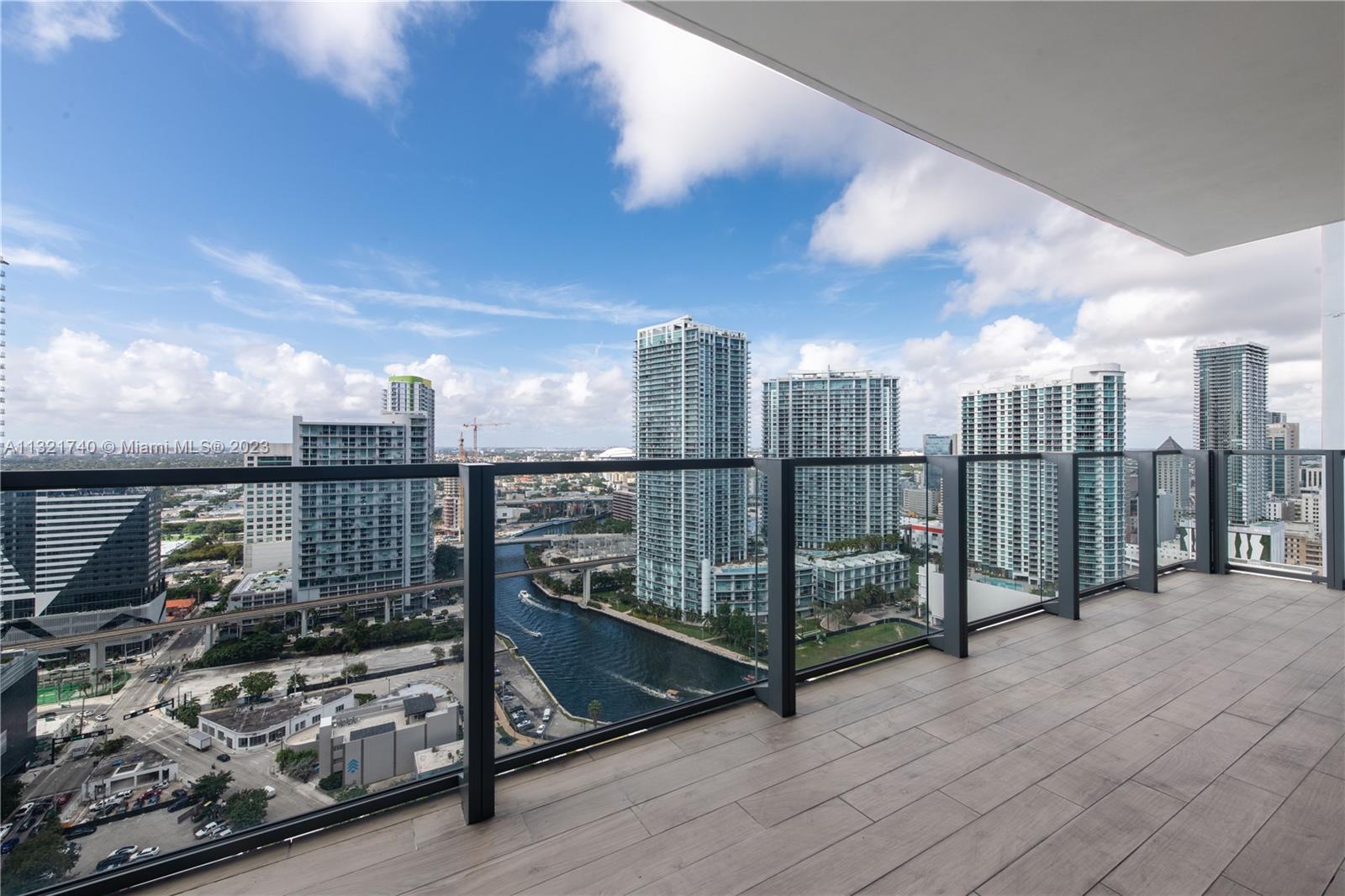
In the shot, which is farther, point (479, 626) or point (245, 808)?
point (479, 626)

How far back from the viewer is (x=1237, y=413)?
18.2ft

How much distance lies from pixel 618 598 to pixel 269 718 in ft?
3.44

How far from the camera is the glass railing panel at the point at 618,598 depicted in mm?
1691

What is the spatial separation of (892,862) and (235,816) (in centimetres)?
179

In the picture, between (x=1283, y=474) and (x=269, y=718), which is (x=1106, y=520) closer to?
(x=1283, y=474)

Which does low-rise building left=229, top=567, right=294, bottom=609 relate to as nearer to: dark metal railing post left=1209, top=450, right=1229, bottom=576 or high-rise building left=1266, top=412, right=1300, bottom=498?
dark metal railing post left=1209, top=450, right=1229, bottom=576

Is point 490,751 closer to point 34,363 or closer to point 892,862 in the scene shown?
point 892,862

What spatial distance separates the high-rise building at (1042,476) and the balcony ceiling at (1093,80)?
57.9 inches

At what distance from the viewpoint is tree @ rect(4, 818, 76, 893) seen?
1165 millimetres

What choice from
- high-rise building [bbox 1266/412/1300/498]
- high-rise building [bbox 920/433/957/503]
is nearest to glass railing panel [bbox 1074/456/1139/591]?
high-rise building [bbox 920/433/957/503]

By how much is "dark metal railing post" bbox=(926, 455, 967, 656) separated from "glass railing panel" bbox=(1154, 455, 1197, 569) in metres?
2.67

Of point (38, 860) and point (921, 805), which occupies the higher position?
point (38, 860)

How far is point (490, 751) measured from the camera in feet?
5.09

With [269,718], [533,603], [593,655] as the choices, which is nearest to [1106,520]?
[593,655]
